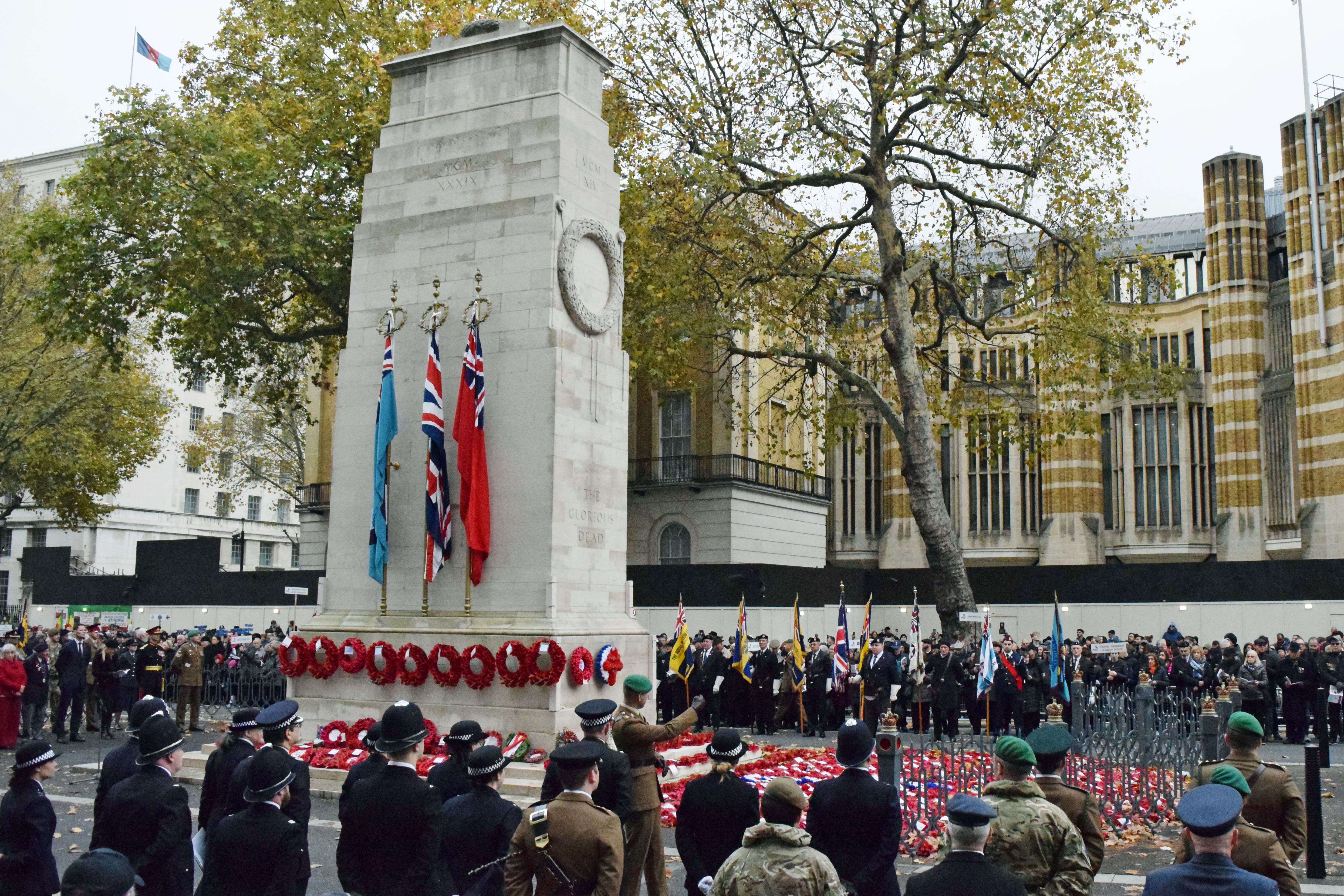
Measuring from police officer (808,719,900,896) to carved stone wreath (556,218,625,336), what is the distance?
10483 millimetres

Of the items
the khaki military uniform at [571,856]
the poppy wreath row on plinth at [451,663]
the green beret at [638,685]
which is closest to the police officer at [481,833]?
the khaki military uniform at [571,856]

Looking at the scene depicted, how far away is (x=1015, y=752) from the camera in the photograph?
236 inches

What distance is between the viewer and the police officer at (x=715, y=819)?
285 inches

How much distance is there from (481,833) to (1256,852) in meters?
4.04

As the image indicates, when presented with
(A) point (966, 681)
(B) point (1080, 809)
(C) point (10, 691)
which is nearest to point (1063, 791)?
(B) point (1080, 809)

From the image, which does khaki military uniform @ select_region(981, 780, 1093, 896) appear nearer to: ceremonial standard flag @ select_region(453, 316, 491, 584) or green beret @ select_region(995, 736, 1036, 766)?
green beret @ select_region(995, 736, 1036, 766)

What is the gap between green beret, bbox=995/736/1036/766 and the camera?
19.6 ft

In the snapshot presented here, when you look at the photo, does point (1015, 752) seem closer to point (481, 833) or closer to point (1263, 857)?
point (1263, 857)

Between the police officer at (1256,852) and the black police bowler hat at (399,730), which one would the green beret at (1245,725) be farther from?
the black police bowler hat at (399,730)

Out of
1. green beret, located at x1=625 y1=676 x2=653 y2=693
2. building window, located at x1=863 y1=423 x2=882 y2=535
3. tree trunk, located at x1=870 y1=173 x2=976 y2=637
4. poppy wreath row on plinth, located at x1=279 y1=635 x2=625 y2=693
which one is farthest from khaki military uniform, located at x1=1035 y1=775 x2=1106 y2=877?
building window, located at x1=863 y1=423 x2=882 y2=535

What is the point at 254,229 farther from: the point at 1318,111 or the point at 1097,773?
the point at 1318,111

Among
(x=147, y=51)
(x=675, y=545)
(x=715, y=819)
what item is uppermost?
(x=147, y=51)

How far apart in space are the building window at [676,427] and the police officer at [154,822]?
34.8 metres

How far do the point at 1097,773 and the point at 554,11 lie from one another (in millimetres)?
20744
